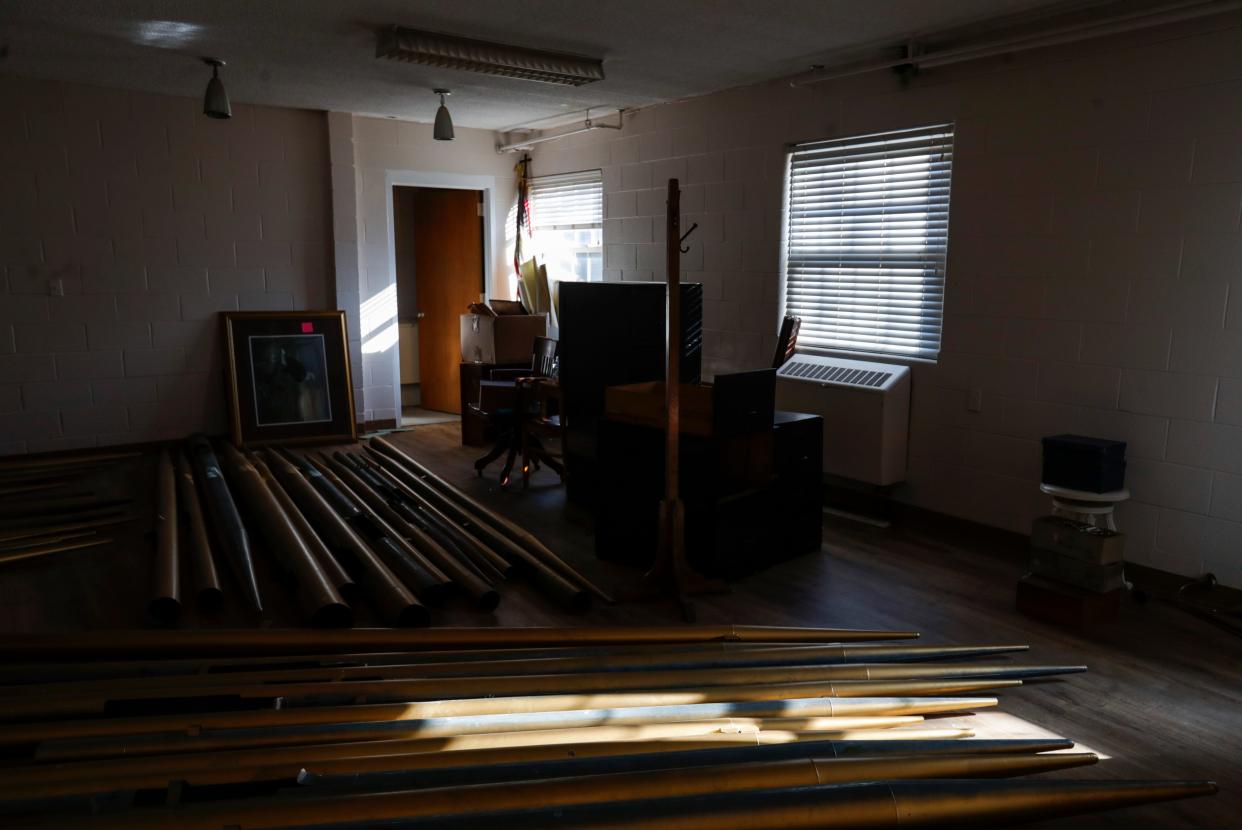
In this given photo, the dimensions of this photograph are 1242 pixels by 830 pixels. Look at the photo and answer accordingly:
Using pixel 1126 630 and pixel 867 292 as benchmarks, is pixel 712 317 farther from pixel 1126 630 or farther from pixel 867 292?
pixel 1126 630

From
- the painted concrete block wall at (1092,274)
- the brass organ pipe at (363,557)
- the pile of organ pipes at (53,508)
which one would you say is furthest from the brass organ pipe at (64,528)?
the painted concrete block wall at (1092,274)

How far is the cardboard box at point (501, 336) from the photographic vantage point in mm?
Answer: 6918

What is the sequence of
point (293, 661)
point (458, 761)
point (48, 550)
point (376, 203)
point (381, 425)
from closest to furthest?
1. point (458, 761)
2. point (293, 661)
3. point (48, 550)
4. point (376, 203)
5. point (381, 425)

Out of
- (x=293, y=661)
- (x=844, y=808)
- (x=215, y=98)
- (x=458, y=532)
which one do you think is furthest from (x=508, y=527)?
(x=215, y=98)

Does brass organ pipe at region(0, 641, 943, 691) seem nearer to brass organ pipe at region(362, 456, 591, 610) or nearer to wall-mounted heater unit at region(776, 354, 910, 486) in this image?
brass organ pipe at region(362, 456, 591, 610)

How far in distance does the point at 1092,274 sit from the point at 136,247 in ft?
20.9

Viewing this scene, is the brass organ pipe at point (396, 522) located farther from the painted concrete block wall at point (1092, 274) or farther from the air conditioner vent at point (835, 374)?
the painted concrete block wall at point (1092, 274)

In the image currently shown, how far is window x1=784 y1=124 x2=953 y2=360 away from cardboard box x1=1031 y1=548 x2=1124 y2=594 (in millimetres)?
1515

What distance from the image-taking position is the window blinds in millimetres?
7371

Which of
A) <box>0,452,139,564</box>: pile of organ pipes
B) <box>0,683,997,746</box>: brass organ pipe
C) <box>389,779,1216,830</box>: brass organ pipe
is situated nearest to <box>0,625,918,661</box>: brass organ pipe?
<box>0,683,997,746</box>: brass organ pipe

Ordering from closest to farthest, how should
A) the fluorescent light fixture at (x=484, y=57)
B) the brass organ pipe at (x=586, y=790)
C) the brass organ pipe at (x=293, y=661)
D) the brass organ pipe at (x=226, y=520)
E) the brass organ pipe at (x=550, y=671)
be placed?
the brass organ pipe at (x=586, y=790)
the brass organ pipe at (x=550, y=671)
the brass organ pipe at (x=293, y=661)
the brass organ pipe at (x=226, y=520)
the fluorescent light fixture at (x=484, y=57)

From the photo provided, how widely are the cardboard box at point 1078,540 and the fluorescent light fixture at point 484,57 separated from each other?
3572 millimetres

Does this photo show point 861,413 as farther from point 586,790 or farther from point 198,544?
point 198,544

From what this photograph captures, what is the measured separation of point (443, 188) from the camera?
8188mm
